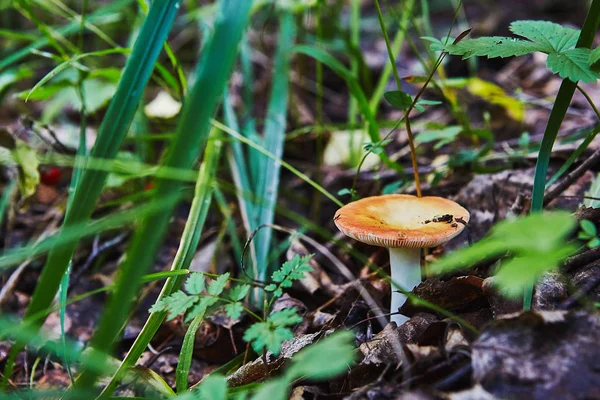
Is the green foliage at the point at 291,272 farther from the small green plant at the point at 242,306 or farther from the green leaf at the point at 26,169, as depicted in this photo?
the green leaf at the point at 26,169

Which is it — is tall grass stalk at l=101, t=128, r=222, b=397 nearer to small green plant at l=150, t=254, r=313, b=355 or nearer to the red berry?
small green plant at l=150, t=254, r=313, b=355

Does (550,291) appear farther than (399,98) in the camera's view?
No

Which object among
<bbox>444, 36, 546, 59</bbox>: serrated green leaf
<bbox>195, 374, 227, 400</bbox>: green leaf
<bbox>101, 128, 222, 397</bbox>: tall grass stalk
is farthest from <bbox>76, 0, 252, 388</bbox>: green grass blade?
<bbox>444, 36, 546, 59</bbox>: serrated green leaf

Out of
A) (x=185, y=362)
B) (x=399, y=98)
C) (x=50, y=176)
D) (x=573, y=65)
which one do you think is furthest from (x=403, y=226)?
(x=50, y=176)

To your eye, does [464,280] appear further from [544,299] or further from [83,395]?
[83,395]

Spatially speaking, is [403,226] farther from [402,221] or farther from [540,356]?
[540,356]

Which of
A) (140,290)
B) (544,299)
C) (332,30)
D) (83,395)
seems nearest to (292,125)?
(332,30)
